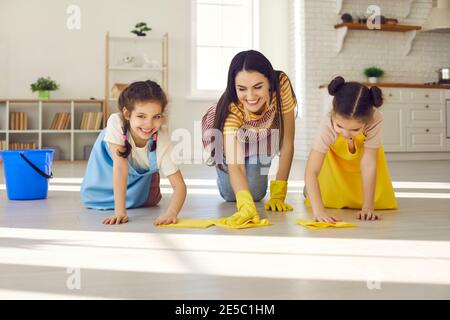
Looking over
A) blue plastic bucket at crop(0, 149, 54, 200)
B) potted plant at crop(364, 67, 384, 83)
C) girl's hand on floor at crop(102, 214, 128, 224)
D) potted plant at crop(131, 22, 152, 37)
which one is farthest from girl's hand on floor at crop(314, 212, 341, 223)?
potted plant at crop(364, 67, 384, 83)

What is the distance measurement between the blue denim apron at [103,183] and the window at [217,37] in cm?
423

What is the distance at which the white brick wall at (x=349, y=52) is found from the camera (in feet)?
20.4

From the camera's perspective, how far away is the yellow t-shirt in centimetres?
202

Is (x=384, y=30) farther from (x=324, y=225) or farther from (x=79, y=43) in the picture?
(x=324, y=225)

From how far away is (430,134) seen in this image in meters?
6.13

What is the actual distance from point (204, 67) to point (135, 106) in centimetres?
472

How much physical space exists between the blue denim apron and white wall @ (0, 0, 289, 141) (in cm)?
393

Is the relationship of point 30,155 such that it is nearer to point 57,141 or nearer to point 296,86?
point 57,141

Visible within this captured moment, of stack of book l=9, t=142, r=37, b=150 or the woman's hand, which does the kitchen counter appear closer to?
stack of book l=9, t=142, r=37, b=150

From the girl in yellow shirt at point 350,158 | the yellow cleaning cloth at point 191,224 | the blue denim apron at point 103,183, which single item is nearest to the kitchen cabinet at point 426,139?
the girl in yellow shirt at point 350,158

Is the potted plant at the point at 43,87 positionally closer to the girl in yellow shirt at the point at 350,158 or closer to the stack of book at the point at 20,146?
the stack of book at the point at 20,146

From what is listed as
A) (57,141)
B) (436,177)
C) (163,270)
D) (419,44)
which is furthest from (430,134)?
(163,270)

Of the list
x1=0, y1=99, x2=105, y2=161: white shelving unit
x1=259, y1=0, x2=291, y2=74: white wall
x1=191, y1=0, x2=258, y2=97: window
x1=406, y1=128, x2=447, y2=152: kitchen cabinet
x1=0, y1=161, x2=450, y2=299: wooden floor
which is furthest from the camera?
x1=259, y1=0, x2=291, y2=74: white wall

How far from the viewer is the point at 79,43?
602cm
